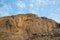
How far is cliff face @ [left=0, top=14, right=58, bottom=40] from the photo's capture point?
1219 inches

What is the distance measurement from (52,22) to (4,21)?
17.2m

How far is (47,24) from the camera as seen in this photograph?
158 feet

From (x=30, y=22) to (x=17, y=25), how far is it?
5.35 m

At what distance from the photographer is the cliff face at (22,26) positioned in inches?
1219

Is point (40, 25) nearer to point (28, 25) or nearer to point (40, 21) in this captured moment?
point (40, 21)

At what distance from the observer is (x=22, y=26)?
3909 cm

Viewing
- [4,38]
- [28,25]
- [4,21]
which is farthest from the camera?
[28,25]

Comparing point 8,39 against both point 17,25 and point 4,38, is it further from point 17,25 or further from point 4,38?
point 17,25

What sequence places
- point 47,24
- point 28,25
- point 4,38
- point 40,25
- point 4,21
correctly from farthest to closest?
point 47,24 → point 40,25 → point 28,25 → point 4,21 → point 4,38

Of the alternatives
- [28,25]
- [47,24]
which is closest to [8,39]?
[28,25]

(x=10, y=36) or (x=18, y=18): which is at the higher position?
(x=18, y=18)

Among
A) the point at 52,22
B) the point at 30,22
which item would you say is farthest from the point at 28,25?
the point at 52,22

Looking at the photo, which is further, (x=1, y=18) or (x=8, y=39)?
(x=1, y=18)

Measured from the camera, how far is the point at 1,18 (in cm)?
3612
